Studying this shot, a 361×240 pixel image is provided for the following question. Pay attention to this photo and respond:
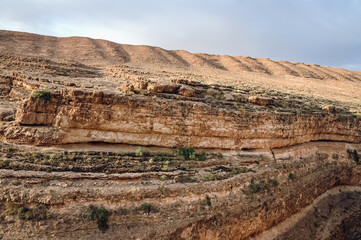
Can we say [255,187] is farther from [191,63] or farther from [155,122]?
[191,63]

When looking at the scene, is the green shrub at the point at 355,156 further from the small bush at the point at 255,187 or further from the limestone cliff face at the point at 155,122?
the small bush at the point at 255,187

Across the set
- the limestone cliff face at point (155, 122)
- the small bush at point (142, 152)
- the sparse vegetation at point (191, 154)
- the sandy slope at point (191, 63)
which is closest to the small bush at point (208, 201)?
the sparse vegetation at point (191, 154)

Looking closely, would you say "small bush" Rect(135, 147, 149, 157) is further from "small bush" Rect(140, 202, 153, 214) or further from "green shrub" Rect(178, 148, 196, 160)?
"small bush" Rect(140, 202, 153, 214)

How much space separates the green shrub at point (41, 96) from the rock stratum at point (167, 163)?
38 mm

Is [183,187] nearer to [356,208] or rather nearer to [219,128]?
[219,128]

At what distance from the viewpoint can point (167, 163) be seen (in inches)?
406

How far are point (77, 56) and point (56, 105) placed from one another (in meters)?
21.7

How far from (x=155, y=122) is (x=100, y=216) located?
4862 millimetres

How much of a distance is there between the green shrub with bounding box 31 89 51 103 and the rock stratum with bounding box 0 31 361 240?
38mm

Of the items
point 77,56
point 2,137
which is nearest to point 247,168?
point 2,137

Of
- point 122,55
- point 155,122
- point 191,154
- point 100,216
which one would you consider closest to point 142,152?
point 155,122

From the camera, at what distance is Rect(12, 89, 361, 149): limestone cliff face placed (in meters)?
9.81

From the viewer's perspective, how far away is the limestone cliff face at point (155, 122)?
9.81 m

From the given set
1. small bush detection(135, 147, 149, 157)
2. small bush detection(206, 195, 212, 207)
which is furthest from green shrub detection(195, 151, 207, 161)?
small bush detection(135, 147, 149, 157)
